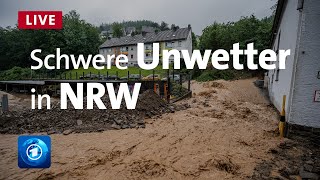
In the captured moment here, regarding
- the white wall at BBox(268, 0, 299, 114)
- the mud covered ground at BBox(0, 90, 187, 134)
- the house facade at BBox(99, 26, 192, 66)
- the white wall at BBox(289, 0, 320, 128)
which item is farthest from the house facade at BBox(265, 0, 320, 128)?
the house facade at BBox(99, 26, 192, 66)

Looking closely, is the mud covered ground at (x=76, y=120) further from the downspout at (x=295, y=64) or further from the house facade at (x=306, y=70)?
the house facade at (x=306, y=70)

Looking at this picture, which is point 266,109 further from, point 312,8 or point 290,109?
point 312,8

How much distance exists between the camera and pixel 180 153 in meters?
6.92

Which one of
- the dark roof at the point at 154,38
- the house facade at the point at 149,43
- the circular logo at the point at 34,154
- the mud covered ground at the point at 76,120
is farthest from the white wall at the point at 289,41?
the dark roof at the point at 154,38

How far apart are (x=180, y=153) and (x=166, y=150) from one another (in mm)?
539

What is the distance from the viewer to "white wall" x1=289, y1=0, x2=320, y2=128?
6516mm

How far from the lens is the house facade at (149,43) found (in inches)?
1874

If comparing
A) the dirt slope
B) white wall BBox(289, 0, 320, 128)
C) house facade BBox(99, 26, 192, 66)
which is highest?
house facade BBox(99, 26, 192, 66)

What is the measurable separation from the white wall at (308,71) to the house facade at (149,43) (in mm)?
40450

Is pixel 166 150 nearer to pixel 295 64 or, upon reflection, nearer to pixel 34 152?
pixel 34 152

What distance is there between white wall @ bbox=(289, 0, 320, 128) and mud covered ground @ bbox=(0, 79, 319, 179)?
0.87m

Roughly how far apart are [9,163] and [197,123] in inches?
295

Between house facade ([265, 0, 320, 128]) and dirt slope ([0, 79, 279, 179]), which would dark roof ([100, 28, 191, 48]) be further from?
house facade ([265, 0, 320, 128])

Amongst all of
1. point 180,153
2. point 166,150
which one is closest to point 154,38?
point 166,150
